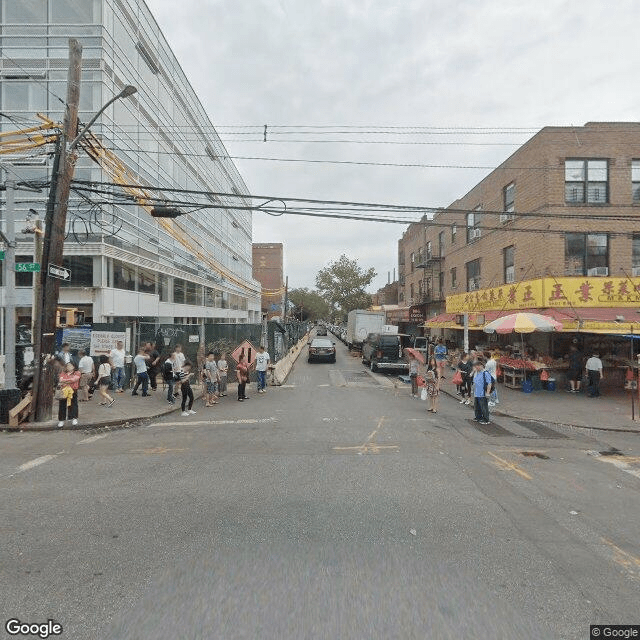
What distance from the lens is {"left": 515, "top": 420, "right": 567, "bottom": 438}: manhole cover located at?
9.12 m

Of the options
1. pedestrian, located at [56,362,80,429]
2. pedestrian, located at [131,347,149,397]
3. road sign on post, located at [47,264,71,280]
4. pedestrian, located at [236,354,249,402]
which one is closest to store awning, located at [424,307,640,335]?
pedestrian, located at [236,354,249,402]

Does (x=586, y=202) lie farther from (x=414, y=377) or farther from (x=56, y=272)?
(x=56, y=272)

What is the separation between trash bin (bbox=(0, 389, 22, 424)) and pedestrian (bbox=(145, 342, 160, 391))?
4147 mm

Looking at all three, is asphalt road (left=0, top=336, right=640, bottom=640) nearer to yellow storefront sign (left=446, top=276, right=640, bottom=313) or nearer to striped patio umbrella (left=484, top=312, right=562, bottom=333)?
striped patio umbrella (left=484, top=312, right=562, bottom=333)

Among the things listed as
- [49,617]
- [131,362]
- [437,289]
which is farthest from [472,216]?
[49,617]

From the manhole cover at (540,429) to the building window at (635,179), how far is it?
1181 cm

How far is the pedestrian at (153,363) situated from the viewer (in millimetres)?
13580

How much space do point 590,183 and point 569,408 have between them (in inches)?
387

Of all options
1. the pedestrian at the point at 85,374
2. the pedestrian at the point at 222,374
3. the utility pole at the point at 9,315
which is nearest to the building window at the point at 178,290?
the pedestrian at the point at 222,374

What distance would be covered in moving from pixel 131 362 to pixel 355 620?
13449 millimetres

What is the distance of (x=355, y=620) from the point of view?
9.38ft

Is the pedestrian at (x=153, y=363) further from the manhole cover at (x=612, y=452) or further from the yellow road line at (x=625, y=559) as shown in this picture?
the yellow road line at (x=625, y=559)

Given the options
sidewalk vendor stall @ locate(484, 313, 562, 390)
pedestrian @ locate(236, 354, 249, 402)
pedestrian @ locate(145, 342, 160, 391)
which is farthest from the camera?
pedestrian @ locate(145, 342, 160, 391)

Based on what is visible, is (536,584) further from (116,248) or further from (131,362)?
(116,248)
